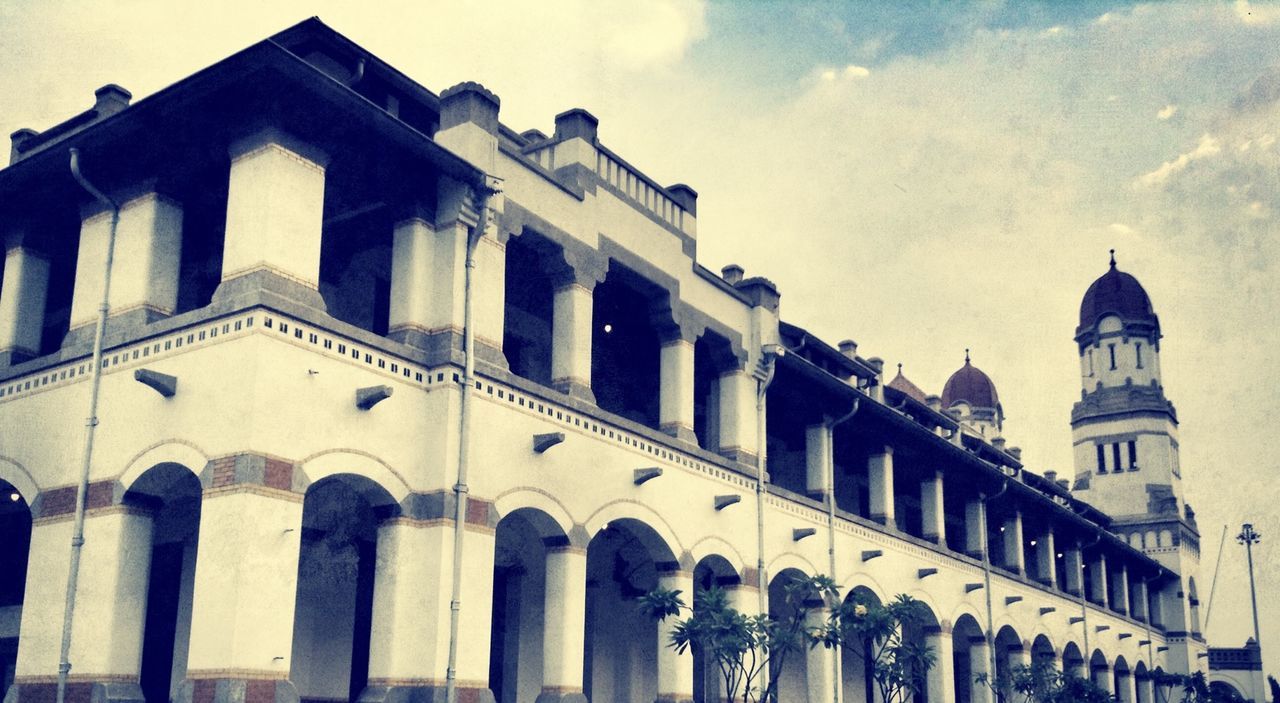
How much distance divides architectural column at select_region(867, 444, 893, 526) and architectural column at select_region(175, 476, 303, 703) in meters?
18.5

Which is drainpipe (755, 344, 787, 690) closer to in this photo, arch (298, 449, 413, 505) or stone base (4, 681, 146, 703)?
arch (298, 449, 413, 505)

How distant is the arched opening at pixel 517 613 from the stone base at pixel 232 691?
24.7ft

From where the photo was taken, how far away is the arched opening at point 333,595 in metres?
19.3

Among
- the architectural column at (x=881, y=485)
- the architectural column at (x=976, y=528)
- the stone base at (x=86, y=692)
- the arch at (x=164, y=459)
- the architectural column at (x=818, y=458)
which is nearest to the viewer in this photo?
the arch at (x=164, y=459)

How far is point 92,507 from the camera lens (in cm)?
1670

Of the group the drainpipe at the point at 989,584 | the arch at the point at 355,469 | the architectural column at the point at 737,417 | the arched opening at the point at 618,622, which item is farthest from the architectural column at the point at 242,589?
the drainpipe at the point at 989,584

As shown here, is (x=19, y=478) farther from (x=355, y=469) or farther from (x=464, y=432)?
(x=464, y=432)

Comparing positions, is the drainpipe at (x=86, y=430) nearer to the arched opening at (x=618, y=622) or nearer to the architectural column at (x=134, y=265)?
the architectural column at (x=134, y=265)

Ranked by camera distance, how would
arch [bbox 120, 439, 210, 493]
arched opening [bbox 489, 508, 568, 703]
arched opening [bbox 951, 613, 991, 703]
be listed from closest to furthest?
arch [bbox 120, 439, 210, 493]
arched opening [bbox 489, 508, 568, 703]
arched opening [bbox 951, 613, 991, 703]

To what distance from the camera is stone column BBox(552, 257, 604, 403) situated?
20391 millimetres

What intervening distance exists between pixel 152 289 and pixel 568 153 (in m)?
7.30

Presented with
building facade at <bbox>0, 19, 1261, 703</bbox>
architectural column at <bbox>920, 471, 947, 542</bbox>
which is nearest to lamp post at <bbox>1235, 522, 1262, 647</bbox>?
architectural column at <bbox>920, 471, 947, 542</bbox>

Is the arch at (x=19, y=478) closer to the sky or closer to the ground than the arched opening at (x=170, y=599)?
closer to the sky

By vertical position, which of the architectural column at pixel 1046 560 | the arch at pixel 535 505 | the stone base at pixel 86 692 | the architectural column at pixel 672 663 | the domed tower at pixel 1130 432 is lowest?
the stone base at pixel 86 692
